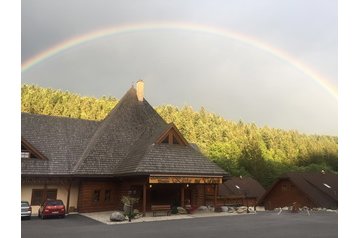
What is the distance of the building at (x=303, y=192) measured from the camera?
36.0m

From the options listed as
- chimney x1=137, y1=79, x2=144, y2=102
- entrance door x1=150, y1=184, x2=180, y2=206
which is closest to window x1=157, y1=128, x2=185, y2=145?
entrance door x1=150, y1=184, x2=180, y2=206

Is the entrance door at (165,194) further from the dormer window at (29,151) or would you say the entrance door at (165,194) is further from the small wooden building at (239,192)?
the dormer window at (29,151)

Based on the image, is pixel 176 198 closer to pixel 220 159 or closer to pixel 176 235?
pixel 176 235

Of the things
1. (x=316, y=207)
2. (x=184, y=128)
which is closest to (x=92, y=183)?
(x=316, y=207)

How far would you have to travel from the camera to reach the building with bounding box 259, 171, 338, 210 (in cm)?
3598

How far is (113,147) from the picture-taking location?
3250 cm

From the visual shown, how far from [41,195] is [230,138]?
79126 millimetres

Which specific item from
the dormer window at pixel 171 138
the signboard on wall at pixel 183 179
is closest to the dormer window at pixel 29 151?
the dormer window at pixel 171 138

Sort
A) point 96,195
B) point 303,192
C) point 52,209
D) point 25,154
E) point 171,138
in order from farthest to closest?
point 303,192, point 96,195, point 171,138, point 25,154, point 52,209

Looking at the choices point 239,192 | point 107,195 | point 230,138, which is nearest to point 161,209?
point 107,195

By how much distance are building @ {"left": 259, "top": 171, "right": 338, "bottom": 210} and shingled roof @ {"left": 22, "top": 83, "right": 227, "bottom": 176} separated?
11.9 meters

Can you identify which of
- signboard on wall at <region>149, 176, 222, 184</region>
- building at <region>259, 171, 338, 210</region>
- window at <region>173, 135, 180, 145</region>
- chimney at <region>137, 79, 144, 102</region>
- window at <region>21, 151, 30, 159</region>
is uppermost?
chimney at <region>137, 79, 144, 102</region>

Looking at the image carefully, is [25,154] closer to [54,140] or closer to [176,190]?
[54,140]

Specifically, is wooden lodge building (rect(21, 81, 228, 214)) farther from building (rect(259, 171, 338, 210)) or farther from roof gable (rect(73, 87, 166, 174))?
building (rect(259, 171, 338, 210))
